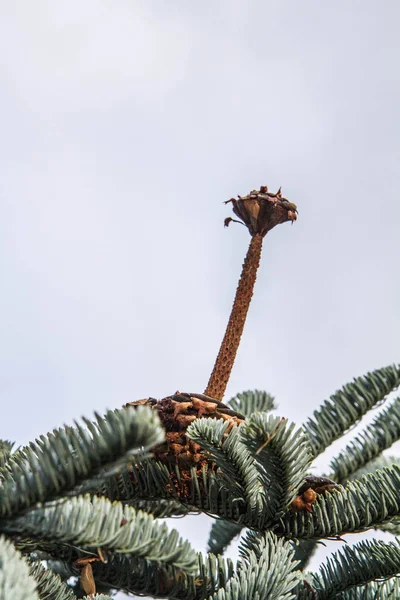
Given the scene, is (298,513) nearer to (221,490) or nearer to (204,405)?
(221,490)

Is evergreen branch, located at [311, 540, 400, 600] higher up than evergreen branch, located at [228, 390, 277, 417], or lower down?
lower down

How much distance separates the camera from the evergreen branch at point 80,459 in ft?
4.46

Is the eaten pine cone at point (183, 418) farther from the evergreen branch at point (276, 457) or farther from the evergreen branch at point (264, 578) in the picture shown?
the evergreen branch at point (264, 578)

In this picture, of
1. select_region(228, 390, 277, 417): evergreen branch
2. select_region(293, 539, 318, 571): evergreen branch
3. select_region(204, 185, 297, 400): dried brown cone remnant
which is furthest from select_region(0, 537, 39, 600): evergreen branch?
select_region(228, 390, 277, 417): evergreen branch

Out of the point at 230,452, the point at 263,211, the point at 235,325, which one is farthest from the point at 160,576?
the point at 263,211

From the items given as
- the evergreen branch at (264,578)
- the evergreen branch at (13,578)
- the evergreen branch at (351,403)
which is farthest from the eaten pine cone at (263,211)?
the evergreen branch at (13,578)

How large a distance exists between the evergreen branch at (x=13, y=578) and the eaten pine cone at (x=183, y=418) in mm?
744

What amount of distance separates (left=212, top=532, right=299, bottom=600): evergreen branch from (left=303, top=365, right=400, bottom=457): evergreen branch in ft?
2.60

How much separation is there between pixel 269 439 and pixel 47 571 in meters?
0.71

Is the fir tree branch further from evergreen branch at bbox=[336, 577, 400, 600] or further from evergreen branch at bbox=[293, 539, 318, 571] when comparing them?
evergreen branch at bbox=[293, 539, 318, 571]

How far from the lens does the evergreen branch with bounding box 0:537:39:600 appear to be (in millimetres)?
1285

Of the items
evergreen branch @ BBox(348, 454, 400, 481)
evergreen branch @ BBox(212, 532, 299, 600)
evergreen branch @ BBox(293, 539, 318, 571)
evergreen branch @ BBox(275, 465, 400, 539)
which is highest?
evergreen branch @ BBox(348, 454, 400, 481)

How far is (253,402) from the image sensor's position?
356 centimetres

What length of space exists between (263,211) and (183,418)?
0.86 meters
